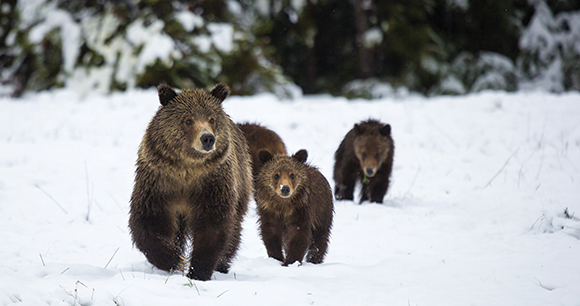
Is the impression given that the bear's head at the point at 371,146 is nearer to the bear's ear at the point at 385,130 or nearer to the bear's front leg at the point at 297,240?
the bear's ear at the point at 385,130

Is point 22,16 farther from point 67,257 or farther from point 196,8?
point 67,257

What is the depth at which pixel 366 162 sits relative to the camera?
7.55m

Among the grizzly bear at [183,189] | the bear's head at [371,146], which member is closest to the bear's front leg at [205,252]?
the grizzly bear at [183,189]

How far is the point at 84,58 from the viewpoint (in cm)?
1574

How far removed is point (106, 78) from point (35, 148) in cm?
667

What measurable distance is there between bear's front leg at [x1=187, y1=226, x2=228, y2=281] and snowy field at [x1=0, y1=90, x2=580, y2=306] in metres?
0.20

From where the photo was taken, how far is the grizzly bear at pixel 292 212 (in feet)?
16.9

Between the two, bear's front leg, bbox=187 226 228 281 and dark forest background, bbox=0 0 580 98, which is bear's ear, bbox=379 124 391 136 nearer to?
bear's front leg, bbox=187 226 228 281

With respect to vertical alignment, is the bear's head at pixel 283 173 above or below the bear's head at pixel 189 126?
below

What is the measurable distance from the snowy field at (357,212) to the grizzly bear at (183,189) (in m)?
0.29

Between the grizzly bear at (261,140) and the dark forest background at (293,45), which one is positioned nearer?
the grizzly bear at (261,140)

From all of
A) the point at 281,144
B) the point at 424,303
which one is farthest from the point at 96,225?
the point at 424,303

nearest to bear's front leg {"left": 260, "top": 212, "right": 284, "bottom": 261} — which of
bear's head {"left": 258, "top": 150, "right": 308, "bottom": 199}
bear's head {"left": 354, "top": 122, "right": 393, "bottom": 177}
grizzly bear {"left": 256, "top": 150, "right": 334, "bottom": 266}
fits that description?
grizzly bear {"left": 256, "top": 150, "right": 334, "bottom": 266}

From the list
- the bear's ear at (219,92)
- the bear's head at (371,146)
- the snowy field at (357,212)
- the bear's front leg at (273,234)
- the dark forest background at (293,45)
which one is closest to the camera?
the snowy field at (357,212)
